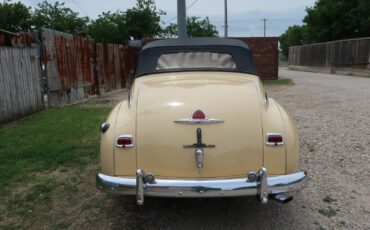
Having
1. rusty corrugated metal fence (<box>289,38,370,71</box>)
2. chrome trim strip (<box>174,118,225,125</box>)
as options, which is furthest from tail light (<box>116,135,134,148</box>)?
rusty corrugated metal fence (<box>289,38,370,71</box>)

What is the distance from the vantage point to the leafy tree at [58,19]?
3409 centimetres

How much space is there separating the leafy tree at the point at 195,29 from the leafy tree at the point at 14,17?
1527 centimetres

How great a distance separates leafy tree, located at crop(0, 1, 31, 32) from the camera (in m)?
35.8

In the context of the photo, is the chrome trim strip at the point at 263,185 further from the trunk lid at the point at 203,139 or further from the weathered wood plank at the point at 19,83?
the weathered wood plank at the point at 19,83

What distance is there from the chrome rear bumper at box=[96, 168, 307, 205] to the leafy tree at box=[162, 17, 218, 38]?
25.8 m

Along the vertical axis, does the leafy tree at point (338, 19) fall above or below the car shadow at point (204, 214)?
above

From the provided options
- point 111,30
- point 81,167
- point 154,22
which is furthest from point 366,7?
point 81,167

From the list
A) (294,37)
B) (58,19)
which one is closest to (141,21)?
(58,19)

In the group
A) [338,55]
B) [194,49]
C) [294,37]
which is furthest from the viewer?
[294,37]

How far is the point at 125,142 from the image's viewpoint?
142 inches

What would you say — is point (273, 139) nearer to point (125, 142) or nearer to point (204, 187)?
point (204, 187)

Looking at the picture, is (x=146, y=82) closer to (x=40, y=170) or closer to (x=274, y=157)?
(x=274, y=157)

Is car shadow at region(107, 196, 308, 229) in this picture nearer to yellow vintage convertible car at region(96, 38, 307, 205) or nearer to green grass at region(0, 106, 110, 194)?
yellow vintage convertible car at region(96, 38, 307, 205)

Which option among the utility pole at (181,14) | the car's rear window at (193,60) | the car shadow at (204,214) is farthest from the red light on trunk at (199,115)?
the utility pole at (181,14)
